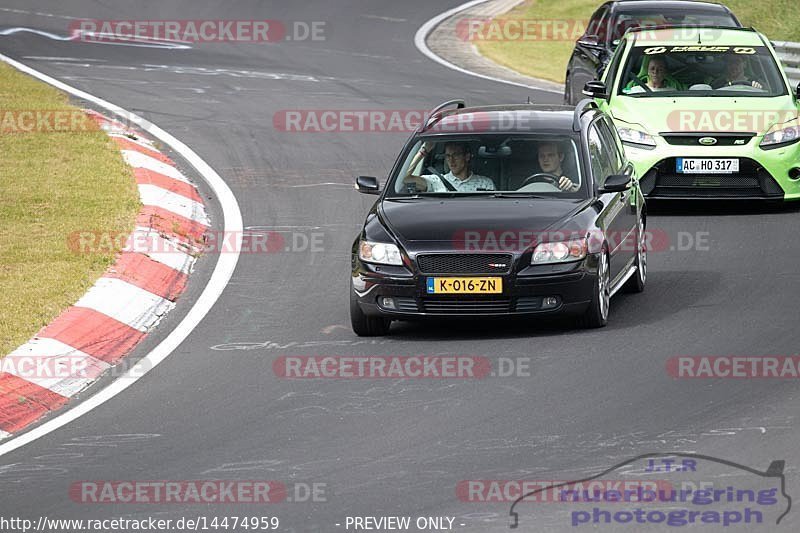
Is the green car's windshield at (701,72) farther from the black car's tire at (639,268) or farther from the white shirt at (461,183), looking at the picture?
the white shirt at (461,183)

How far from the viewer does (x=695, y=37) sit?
58.9 ft

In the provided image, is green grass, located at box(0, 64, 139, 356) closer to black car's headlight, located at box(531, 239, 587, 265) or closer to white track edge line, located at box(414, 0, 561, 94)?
black car's headlight, located at box(531, 239, 587, 265)

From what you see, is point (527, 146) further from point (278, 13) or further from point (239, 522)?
point (278, 13)

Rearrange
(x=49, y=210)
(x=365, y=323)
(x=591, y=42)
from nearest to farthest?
(x=365, y=323), (x=49, y=210), (x=591, y=42)

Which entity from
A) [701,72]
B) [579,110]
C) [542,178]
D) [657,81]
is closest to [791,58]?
[701,72]

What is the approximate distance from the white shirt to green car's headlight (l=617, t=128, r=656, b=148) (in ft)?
14.8

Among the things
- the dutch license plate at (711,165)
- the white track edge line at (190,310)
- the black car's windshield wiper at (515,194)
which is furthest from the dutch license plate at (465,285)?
the dutch license plate at (711,165)

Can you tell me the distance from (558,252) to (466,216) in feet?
2.41

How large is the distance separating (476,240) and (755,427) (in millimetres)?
2884

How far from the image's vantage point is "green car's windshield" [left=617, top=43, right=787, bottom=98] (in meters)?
17.2

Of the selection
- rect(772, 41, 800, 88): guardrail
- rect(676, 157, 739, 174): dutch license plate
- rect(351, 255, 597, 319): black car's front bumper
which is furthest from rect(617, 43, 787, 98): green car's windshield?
rect(772, 41, 800, 88): guardrail

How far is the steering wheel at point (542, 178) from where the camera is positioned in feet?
40.4

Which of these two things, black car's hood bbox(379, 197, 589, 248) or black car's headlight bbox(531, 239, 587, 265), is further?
black car's hood bbox(379, 197, 589, 248)

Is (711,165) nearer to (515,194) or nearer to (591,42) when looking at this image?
(515,194)
